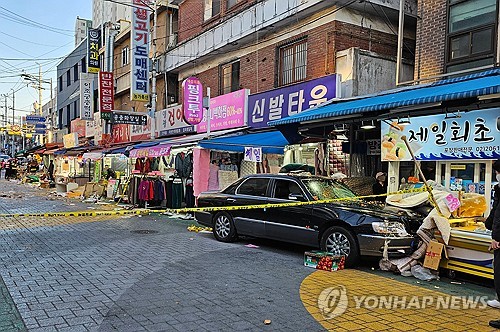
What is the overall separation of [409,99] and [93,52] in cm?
2411

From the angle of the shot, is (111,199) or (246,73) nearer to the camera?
(246,73)

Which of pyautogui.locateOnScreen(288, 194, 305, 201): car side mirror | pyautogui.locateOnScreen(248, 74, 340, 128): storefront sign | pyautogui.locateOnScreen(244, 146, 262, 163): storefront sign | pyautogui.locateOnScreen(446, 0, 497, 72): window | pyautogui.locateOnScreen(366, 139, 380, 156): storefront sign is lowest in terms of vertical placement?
pyautogui.locateOnScreen(288, 194, 305, 201): car side mirror

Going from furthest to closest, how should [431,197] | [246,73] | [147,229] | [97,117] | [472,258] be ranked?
[97,117] < [246,73] < [147,229] < [431,197] < [472,258]

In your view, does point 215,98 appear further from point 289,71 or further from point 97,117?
point 97,117

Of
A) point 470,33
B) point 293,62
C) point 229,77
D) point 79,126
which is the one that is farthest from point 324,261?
point 79,126

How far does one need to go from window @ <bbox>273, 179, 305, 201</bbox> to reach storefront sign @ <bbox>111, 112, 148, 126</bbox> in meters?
13.4

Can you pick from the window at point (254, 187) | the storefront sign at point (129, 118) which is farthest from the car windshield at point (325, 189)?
the storefront sign at point (129, 118)

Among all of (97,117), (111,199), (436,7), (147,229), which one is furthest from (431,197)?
(97,117)

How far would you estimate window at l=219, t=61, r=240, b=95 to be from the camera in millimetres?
16953

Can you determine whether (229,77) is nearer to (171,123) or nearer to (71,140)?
(171,123)

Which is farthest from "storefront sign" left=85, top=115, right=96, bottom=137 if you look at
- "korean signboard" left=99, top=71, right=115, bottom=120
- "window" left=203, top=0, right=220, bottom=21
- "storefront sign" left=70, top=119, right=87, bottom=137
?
"window" left=203, top=0, right=220, bottom=21

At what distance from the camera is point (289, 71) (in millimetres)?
14211

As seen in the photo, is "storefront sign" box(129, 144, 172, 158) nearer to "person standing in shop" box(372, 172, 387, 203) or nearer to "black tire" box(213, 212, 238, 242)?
"black tire" box(213, 212, 238, 242)

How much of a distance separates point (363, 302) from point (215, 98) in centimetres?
1262
